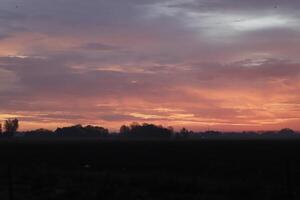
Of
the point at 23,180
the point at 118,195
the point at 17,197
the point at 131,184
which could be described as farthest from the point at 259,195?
the point at 23,180

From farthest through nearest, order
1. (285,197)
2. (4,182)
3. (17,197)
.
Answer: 1. (4,182)
2. (17,197)
3. (285,197)

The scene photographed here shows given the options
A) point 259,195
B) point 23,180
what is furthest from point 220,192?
point 23,180

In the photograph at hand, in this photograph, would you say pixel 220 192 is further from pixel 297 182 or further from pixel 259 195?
pixel 297 182

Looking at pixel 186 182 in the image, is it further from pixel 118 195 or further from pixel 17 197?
pixel 17 197

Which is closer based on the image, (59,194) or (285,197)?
(285,197)

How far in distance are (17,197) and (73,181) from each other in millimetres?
5152

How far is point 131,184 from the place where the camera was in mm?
22969

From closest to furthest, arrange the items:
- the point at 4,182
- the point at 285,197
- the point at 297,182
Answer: the point at 285,197 < the point at 4,182 < the point at 297,182

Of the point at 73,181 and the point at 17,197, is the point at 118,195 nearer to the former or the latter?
the point at 17,197

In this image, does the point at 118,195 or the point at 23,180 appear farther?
the point at 23,180

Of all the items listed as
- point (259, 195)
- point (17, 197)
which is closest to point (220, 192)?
point (259, 195)

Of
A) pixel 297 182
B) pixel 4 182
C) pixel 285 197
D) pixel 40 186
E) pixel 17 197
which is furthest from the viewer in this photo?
pixel 297 182

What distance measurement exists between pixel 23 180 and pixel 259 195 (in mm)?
11474

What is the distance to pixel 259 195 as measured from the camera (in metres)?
18.6
